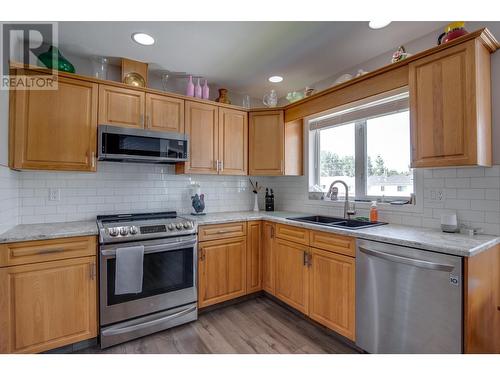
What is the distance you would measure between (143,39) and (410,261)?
8.62ft

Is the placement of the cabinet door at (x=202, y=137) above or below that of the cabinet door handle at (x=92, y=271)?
above

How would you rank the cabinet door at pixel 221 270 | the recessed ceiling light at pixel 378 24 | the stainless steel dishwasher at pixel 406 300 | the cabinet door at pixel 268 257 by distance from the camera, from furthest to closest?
1. the cabinet door at pixel 268 257
2. the cabinet door at pixel 221 270
3. the recessed ceiling light at pixel 378 24
4. the stainless steel dishwasher at pixel 406 300

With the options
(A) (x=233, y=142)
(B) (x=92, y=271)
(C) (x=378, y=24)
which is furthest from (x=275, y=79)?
(B) (x=92, y=271)

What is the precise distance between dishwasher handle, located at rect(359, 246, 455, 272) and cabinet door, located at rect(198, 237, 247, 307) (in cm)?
130

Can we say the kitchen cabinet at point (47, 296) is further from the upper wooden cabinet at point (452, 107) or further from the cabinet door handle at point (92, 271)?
the upper wooden cabinet at point (452, 107)

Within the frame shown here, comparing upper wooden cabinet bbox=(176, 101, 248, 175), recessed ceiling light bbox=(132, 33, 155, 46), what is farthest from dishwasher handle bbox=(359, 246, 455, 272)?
recessed ceiling light bbox=(132, 33, 155, 46)

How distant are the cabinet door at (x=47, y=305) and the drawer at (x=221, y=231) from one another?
93cm

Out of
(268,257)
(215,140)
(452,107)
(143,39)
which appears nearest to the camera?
(452,107)

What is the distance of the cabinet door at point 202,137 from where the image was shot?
280 cm

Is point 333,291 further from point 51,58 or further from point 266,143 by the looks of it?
point 51,58

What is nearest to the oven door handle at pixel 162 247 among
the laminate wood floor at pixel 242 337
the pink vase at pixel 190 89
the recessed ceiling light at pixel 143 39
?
the laminate wood floor at pixel 242 337

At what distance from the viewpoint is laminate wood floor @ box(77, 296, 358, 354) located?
1.97m

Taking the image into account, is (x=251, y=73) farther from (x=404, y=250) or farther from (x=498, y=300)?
(x=498, y=300)

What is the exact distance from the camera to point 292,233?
97.7 inches
